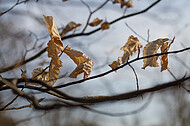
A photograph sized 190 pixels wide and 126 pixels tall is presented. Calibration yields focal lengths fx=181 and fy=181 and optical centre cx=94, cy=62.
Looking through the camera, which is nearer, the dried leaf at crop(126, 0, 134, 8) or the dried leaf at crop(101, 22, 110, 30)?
the dried leaf at crop(101, 22, 110, 30)

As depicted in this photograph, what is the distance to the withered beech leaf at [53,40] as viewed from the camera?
616 millimetres

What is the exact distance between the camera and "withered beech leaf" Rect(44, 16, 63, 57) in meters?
0.62

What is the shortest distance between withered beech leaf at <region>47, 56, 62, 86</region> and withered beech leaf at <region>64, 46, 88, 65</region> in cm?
5

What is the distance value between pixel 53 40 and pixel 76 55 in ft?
0.32

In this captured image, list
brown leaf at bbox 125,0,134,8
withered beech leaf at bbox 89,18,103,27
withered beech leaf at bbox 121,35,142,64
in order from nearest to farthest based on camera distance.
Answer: withered beech leaf at bbox 121,35,142,64
withered beech leaf at bbox 89,18,103,27
brown leaf at bbox 125,0,134,8

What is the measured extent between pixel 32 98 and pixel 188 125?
9402 millimetres

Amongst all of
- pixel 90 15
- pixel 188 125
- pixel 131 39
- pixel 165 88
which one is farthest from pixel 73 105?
pixel 188 125

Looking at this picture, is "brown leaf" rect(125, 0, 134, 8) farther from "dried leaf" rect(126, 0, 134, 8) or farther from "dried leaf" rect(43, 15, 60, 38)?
"dried leaf" rect(43, 15, 60, 38)

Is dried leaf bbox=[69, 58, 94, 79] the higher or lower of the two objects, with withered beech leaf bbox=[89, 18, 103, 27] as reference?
lower

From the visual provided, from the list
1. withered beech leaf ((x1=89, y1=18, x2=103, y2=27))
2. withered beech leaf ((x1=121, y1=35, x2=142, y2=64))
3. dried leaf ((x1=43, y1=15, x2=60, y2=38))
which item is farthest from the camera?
withered beech leaf ((x1=89, y1=18, x2=103, y2=27))

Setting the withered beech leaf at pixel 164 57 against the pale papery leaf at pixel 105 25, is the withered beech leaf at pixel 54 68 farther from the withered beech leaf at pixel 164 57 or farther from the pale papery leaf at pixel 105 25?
the pale papery leaf at pixel 105 25

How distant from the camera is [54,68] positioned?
0.67 meters

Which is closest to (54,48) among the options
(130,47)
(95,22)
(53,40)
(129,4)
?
(53,40)

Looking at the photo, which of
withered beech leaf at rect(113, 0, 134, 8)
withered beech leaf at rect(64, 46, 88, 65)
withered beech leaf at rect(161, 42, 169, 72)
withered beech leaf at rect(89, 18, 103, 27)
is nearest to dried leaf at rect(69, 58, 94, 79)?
withered beech leaf at rect(64, 46, 88, 65)
